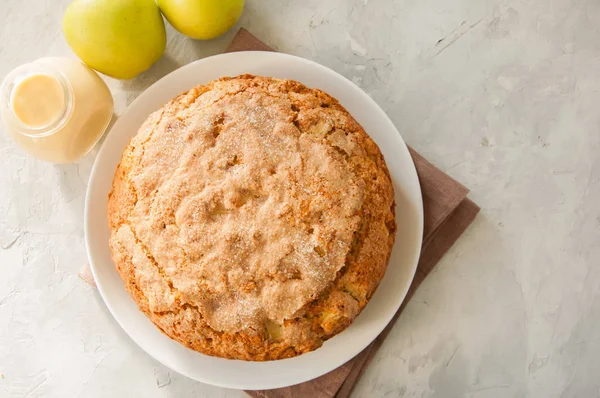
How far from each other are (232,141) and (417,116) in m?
0.92

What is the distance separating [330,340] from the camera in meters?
1.89

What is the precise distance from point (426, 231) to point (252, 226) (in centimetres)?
73

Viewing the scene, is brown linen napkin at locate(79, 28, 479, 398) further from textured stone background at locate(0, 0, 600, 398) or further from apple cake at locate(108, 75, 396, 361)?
apple cake at locate(108, 75, 396, 361)

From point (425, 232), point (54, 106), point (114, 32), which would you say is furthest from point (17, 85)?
point (425, 232)

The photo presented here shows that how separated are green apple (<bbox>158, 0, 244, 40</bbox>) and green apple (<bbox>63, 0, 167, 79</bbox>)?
2.5 inches

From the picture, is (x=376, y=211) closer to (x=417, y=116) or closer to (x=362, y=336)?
(x=362, y=336)

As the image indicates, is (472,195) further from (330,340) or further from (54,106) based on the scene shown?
(54,106)

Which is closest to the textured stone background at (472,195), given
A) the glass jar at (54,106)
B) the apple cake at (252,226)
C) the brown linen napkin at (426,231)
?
the brown linen napkin at (426,231)

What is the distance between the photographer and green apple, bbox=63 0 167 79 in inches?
74.3

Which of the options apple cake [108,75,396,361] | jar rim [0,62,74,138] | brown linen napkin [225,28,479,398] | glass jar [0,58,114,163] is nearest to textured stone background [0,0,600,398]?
brown linen napkin [225,28,479,398]

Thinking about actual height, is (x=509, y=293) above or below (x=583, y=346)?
above

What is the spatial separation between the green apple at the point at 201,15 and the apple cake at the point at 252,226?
0.47m

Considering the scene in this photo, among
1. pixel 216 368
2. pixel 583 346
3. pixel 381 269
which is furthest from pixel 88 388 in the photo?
pixel 583 346

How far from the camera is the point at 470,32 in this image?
2273 millimetres
